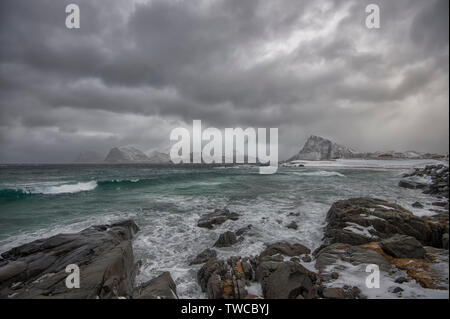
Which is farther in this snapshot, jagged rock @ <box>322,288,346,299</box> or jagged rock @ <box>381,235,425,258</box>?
jagged rock @ <box>381,235,425,258</box>

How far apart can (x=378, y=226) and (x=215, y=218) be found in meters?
8.34

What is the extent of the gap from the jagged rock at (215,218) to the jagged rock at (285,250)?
4557mm

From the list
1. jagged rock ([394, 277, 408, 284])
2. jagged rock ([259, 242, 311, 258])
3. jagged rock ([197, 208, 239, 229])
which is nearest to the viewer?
jagged rock ([394, 277, 408, 284])

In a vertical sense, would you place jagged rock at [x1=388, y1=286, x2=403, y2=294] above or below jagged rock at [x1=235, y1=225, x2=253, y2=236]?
above

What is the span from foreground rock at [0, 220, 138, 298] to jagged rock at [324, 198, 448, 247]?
796 cm

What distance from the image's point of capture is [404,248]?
5445mm

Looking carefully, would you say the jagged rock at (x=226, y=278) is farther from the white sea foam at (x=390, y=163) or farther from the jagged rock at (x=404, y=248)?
the white sea foam at (x=390, y=163)

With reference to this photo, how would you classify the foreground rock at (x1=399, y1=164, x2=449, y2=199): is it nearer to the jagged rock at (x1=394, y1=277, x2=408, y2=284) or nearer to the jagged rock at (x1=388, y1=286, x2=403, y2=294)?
the jagged rock at (x1=394, y1=277, x2=408, y2=284)

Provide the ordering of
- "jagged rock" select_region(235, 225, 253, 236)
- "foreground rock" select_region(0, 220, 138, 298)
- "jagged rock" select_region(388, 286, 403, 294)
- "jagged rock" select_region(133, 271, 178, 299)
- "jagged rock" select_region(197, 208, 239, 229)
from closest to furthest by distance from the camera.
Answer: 1. "jagged rock" select_region(388, 286, 403, 294)
2. "foreground rock" select_region(0, 220, 138, 298)
3. "jagged rock" select_region(133, 271, 178, 299)
4. "jagged rock" select_region(235, 225, 253, 236)
5. "jagged rock" select_region(197, 208, 239, 229)

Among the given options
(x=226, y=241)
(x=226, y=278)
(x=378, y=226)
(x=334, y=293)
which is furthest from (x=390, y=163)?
(x=226, y=278)

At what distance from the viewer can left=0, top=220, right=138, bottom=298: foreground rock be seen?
14.6ft

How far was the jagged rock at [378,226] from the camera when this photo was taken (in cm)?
629

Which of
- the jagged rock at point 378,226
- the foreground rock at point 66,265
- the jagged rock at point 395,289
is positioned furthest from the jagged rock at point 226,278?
the jagged rock at point 378,226

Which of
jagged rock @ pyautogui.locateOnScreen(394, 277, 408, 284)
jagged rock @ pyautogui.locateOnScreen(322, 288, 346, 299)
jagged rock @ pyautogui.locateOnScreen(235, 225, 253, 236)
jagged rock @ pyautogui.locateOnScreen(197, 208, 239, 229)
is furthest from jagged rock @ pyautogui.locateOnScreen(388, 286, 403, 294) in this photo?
jagged rock @ pyautogui.locateOnScreen(197, 208, 239, 229)
